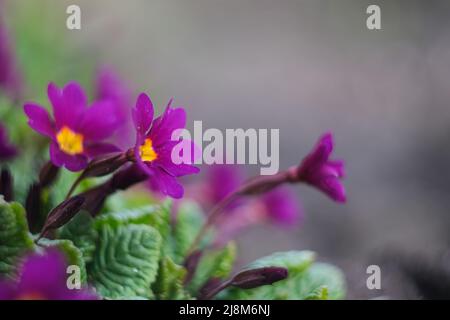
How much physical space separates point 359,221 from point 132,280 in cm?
108

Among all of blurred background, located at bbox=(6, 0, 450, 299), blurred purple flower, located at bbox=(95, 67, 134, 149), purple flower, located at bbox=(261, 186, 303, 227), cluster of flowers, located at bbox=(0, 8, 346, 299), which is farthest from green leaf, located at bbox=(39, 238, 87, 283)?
blurred background, located at bbox=(6, 0, 450, 299)

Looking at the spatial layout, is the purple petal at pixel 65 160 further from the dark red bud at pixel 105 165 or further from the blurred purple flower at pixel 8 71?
the blurred purple flower at pixel 8 71

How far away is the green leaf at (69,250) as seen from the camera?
0.48 m

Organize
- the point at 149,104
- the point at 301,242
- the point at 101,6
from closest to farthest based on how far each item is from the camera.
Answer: the point at 149,104 → the point at 101,6 → the point at 301,242

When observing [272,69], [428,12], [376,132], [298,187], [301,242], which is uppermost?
[428,12]

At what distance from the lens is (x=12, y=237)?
1.58 ft

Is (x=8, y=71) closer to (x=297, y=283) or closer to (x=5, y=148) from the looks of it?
(x=5, y=148)

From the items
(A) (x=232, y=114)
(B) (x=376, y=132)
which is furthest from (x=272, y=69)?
(B) (x=376, y=132)

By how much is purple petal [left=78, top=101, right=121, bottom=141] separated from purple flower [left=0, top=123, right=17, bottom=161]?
11 centimetres

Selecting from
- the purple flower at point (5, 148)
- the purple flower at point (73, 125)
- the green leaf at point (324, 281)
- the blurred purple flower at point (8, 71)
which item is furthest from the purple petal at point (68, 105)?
the blurred purple flower at point (8, 71)

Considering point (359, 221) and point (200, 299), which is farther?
point (359, 221)

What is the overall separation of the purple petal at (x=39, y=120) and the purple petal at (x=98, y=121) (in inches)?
1.3
